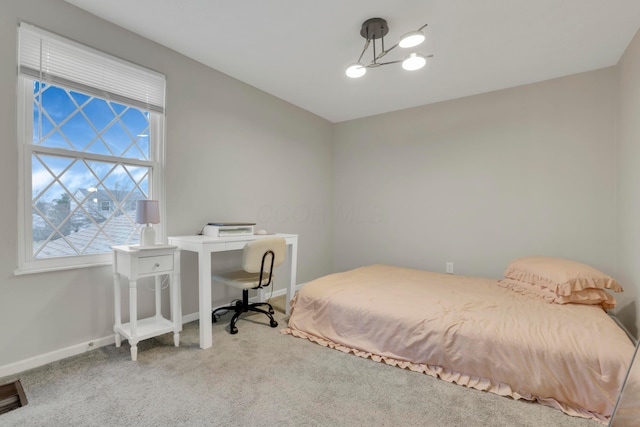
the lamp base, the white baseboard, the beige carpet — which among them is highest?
the lamp base

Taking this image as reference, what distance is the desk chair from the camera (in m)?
2.38

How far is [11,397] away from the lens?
154 cm

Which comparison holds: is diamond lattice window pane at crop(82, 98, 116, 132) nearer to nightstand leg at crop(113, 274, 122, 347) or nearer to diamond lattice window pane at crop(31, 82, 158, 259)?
diamond lattice window pane at crop(31, 82, 158, 259)

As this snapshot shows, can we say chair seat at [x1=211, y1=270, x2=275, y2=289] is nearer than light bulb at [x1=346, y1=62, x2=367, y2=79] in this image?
No

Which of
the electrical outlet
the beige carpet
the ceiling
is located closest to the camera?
the beige carpet

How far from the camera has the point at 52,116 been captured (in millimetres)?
1949

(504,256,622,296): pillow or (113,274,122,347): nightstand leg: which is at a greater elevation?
(504,256,622,296): pillow

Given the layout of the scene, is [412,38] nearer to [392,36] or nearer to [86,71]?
[392,36]

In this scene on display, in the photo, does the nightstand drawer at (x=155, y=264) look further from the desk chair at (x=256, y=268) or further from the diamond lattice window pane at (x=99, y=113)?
the diamond lattice window pane at (x=99, y=113)

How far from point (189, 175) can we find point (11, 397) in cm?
176

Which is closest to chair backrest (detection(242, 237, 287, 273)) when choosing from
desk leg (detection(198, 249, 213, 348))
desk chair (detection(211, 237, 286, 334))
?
desk chair (detection(211, 237, 286, 334))

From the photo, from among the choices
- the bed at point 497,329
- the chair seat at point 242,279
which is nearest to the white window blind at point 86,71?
the chair seat at point 242,279

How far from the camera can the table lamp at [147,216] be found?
6.68 feet

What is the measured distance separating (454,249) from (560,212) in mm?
1035
